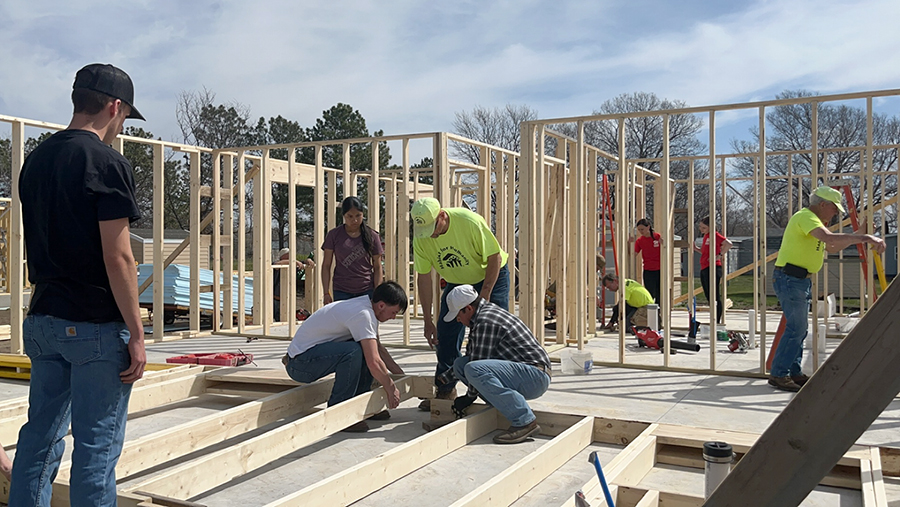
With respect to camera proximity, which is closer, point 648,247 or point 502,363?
point 502,363

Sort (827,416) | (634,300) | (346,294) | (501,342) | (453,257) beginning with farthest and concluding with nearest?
(634,300), (346,294), (453,257), (501,342), (827,416)

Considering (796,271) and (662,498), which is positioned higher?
(796,271)

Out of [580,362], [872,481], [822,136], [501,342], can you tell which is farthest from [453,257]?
[822,136]

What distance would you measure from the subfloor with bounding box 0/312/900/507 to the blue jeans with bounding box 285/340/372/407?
31cm

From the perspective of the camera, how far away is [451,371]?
206 inches

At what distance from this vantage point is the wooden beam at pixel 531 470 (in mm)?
3176

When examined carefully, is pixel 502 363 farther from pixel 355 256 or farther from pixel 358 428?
pixel 355 256

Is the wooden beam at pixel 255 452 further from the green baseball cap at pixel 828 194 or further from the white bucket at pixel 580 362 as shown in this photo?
the green baseball cap at pixel 828 194

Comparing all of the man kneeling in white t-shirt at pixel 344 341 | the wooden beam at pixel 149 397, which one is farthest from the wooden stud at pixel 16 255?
the man kneeling in white t-shirt at pixel 344 341

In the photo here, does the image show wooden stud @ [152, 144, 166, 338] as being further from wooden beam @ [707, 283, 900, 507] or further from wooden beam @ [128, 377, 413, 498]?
wooden beam @ [707, 283, 900, 507]

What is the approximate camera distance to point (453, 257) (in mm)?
5586

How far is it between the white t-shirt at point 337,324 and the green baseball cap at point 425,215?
0.80 metres

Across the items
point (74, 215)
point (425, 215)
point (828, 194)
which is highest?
point (828, 194)

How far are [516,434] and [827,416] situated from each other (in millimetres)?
3447
